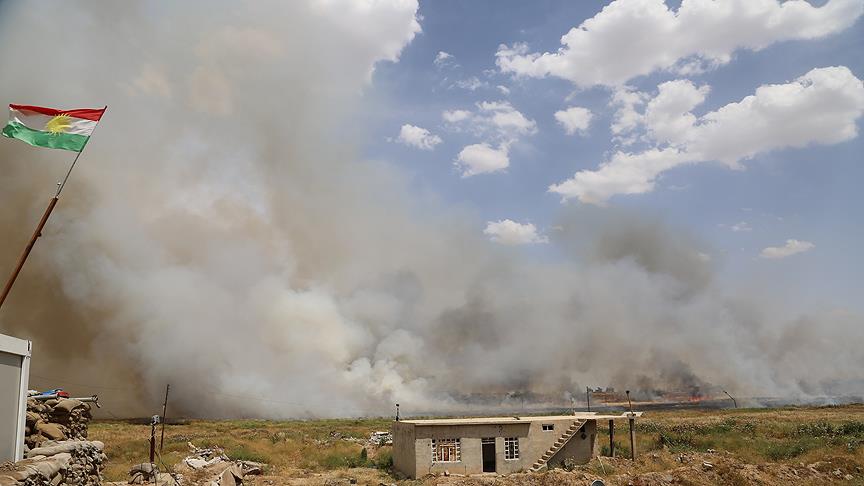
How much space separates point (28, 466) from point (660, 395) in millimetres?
182105

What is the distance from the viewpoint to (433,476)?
105 ft

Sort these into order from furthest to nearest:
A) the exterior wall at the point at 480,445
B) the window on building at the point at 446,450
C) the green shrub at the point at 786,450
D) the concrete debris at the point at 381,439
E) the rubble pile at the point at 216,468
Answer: the concrete debris at the point at 381,439, the green shrub at the point at 786,450, the window on building at the point at 446,450, the exterior wall at the point at 480,445, the rubble pile at the point at 216,468

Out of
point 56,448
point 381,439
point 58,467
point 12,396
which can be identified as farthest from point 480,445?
point 12,396

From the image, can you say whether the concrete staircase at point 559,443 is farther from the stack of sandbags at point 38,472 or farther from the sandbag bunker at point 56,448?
the stack of sandbags at point 38,472

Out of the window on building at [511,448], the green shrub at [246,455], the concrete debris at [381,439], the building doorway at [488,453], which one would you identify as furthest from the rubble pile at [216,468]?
the window on building at [511,448]

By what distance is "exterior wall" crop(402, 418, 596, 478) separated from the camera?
1284 inches

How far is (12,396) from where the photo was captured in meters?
15.2

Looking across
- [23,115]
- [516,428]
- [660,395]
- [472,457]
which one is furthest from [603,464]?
[660,395]

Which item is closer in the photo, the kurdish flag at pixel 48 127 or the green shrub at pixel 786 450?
the kurdish flag at pixel 48 127

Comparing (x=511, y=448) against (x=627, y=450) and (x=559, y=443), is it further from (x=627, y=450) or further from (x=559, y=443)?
(x=627, y=450)

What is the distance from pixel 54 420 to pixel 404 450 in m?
19.6

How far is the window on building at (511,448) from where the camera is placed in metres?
33.4

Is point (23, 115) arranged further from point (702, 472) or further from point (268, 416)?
point (268, 416)

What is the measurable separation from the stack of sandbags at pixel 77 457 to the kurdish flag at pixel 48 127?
822cm
